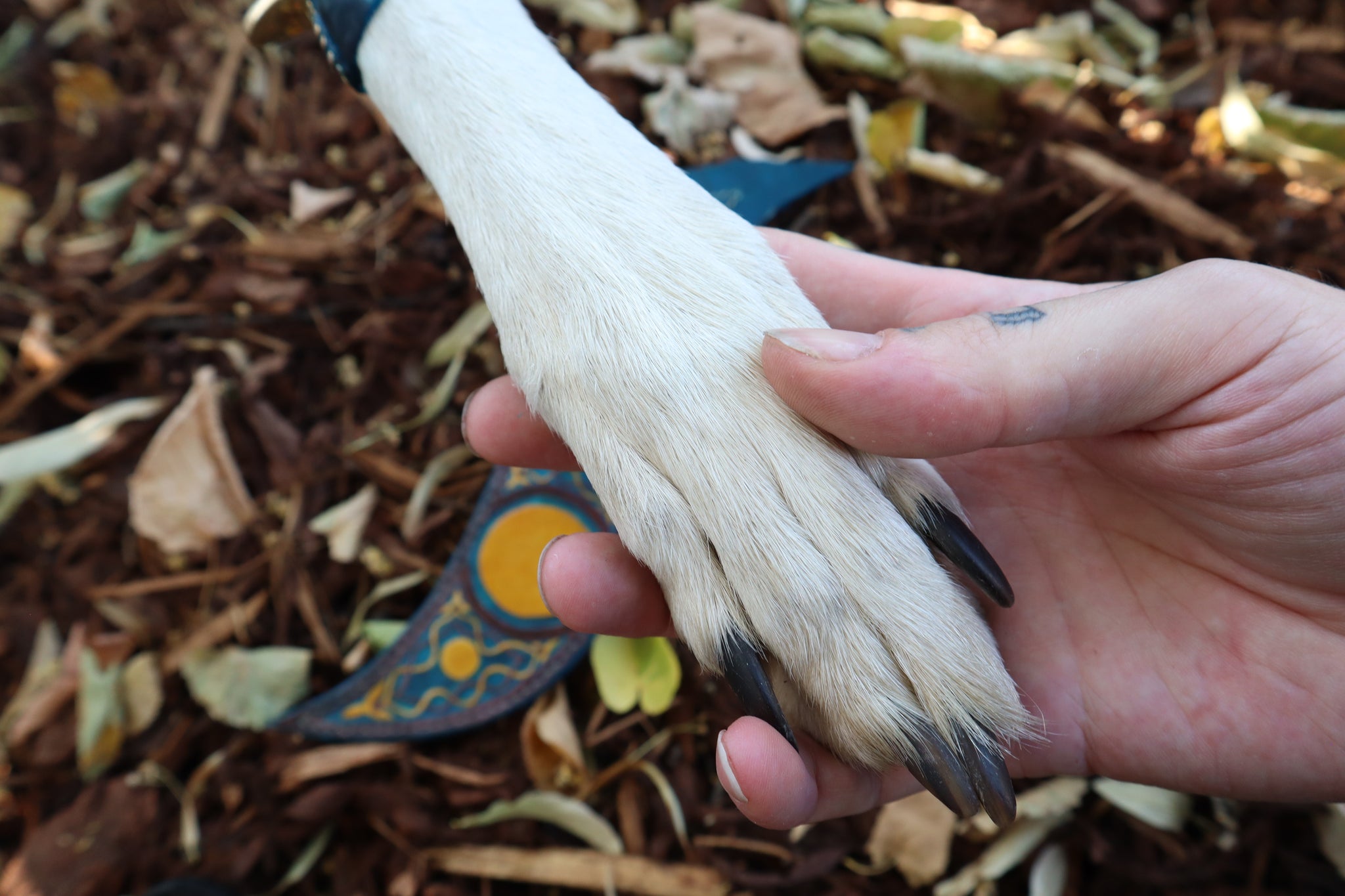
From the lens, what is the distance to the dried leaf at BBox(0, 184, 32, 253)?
1747 millimetres

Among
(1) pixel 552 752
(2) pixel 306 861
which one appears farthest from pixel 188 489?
(1) pixel 552 752

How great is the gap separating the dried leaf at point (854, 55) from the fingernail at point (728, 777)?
1.21 m

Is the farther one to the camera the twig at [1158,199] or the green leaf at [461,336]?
the green leaf at [461,336]

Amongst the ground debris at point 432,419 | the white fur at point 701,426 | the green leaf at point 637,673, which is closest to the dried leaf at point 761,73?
the ground debris at point 432,419

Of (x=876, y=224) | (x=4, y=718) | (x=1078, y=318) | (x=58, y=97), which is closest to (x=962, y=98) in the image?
(x=876, y=224)

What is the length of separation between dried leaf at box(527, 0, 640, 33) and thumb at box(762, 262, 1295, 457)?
1.17m

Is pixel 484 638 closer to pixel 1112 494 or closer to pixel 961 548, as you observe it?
pixel 961 548

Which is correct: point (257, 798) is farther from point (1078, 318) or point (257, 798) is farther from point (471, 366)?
point (1078, 318)

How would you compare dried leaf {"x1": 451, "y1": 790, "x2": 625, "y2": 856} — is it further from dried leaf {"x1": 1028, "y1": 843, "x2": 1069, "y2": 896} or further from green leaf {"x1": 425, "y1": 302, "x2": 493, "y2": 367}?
green leaf {"x1": 425, "y1": 302, "x2": 493, "y2": 367}

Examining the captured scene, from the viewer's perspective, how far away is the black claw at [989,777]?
63 cm

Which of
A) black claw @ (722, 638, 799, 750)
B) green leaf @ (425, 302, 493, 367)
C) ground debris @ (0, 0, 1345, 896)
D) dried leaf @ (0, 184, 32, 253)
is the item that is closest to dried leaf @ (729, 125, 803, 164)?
ground debris @ (0, 0, 1345, 896)

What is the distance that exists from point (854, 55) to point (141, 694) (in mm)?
1680

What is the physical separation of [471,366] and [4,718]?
1.03 metres

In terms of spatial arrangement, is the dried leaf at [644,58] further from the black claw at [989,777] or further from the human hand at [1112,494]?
the black claw at [989,777]
